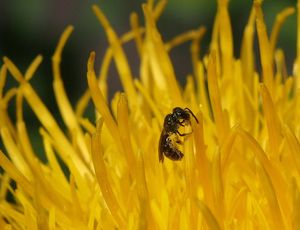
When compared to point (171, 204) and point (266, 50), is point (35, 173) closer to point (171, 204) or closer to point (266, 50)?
point (171, 204)

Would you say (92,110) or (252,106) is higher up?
(92,110)

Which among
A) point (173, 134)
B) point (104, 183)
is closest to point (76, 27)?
point (173, 134)

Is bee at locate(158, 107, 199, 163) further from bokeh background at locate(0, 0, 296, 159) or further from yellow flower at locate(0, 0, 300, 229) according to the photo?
bokeh background at locate(0, 0, 296, 159)

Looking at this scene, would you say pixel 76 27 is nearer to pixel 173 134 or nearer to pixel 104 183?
pixel 173 134

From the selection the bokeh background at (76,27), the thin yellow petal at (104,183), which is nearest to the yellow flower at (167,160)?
the thin yellow petal at (104,183)

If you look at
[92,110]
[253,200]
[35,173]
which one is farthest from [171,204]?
[92,110]
